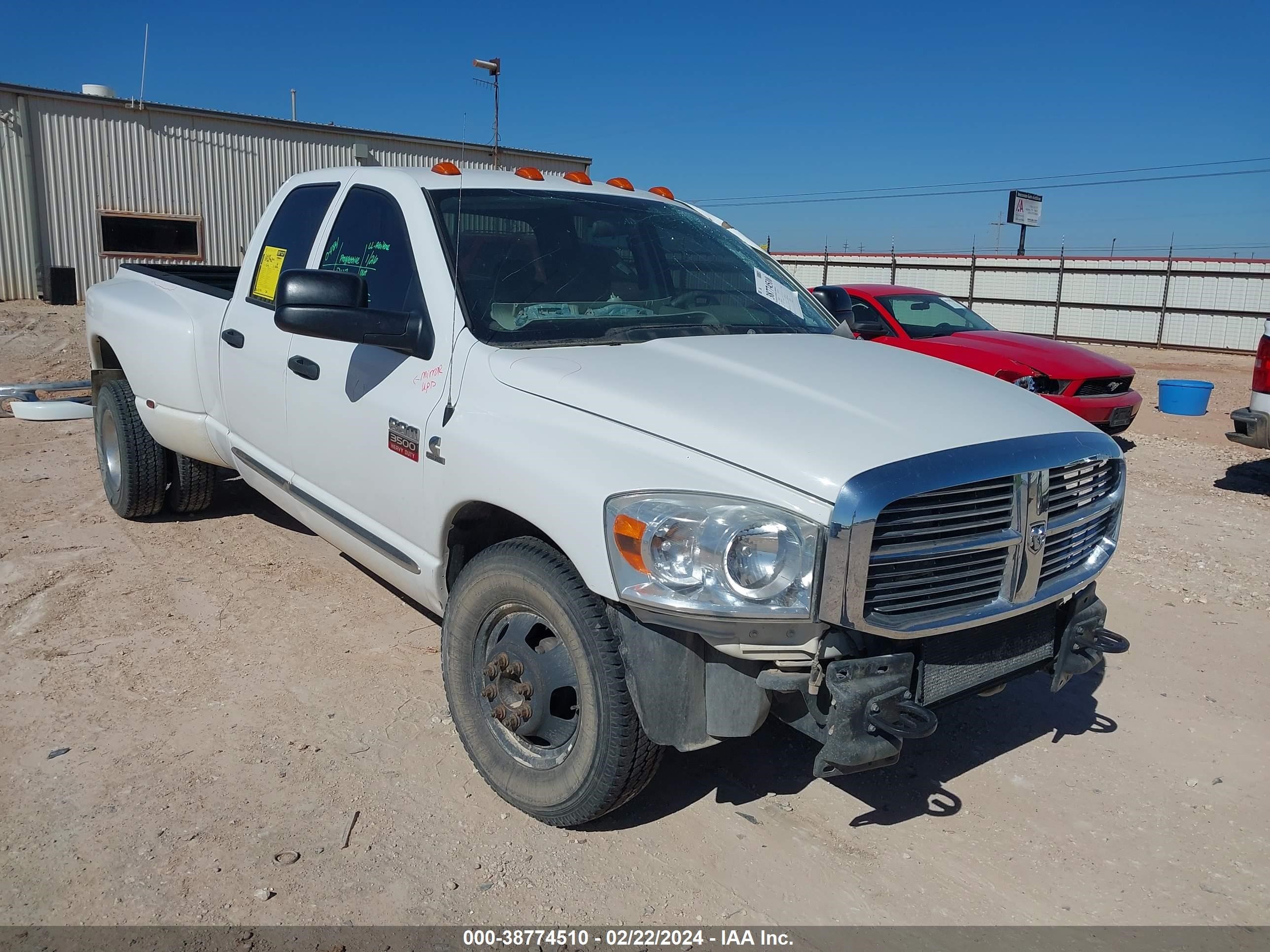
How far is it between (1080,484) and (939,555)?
0.71 meters

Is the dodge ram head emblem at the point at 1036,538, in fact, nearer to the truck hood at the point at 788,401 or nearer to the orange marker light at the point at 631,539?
the truck hood at the point at 788,401

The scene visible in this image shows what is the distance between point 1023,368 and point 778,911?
25.0 feet

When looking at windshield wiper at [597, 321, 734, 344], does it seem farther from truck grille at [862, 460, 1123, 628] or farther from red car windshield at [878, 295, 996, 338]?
red car windshield at [878, 295, 996, 338]

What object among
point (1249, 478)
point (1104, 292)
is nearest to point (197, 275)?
point (1249, 478)

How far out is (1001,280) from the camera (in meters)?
26.4

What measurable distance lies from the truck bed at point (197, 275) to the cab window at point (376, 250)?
4.66 feet

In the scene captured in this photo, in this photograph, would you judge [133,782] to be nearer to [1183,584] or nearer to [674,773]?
[674,773]

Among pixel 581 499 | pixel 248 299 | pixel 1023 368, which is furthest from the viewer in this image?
pixel 1023 368

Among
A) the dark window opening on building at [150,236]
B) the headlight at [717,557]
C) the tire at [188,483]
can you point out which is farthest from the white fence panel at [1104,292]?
the headlight at [717,557]

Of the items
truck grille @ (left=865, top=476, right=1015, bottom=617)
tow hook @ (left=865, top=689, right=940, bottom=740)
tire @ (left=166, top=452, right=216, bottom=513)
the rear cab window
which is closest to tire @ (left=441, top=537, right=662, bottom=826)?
tow hook @ (left=865, top=689, right=940, bottom=740)

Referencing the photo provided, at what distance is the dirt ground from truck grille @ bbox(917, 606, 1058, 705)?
598mm

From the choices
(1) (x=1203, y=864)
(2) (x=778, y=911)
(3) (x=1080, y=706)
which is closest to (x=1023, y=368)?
(3) (x=1080, y=706)

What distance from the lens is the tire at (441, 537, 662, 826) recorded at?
8.84ft

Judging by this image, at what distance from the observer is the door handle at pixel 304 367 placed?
392 cm
